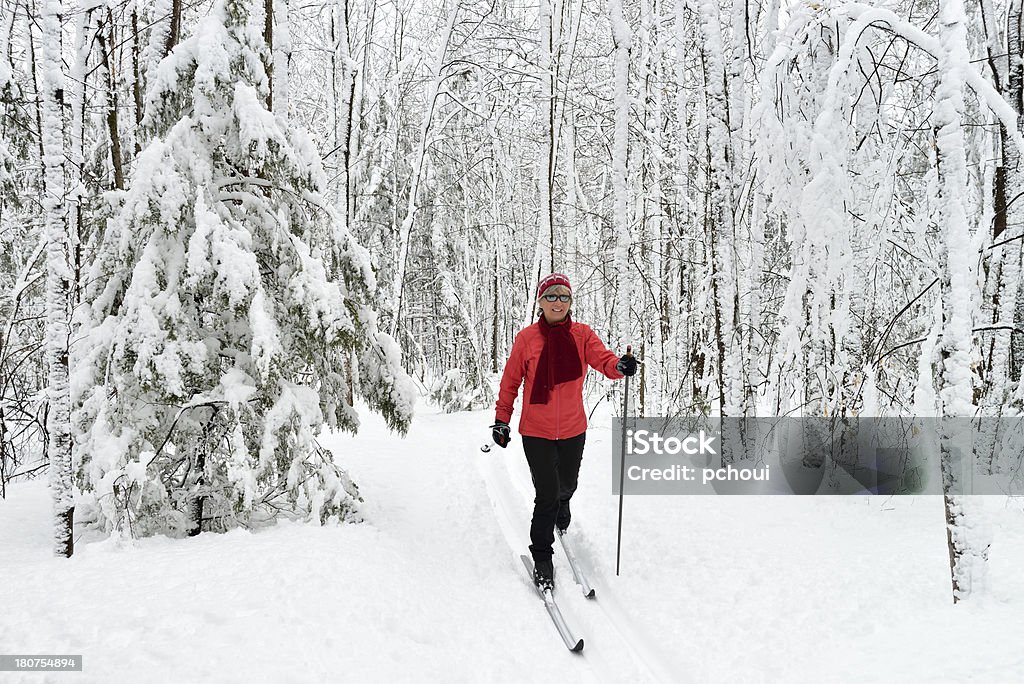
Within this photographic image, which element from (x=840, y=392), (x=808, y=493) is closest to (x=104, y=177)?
(x=840, y=392)

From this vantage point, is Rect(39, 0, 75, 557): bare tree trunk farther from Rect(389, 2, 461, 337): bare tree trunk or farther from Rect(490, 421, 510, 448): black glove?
Rect(389, 2, 461, 337): bare tree trunk

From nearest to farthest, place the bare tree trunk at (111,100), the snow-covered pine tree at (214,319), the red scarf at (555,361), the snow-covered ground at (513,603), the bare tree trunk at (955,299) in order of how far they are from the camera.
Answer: the snow-covered ground at (513,603) < the bare tree trunk at (955,299) < the snow-covered pine tree at (214,319) < the bare tree trunk at (111,100) < the red scarf at (555,361)

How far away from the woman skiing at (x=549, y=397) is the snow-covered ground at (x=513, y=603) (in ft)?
2.07

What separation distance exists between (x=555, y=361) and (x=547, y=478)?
89 cm

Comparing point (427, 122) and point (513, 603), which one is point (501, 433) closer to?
point (513, 603)

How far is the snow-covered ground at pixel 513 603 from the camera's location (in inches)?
116

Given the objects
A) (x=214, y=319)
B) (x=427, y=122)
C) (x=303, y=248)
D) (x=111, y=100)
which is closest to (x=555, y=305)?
(x=303, y=248)

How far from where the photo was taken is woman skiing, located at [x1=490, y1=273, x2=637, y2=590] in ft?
15.0

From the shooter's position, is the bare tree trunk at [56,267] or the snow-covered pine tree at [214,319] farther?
the snow-covered pine tree at [214,319]

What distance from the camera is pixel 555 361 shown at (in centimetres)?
470

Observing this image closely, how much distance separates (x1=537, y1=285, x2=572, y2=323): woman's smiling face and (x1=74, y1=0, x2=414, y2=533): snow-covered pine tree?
4.84 feet

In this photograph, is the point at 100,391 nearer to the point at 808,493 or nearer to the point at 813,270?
the point at 813,270

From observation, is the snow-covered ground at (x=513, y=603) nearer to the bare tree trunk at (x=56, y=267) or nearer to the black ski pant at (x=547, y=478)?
the black ski pant at (x=547, y=478)

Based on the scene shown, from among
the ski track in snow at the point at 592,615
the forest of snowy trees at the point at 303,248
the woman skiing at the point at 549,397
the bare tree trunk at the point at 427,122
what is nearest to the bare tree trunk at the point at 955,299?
the forest of snowy trees at the point at 303,248
